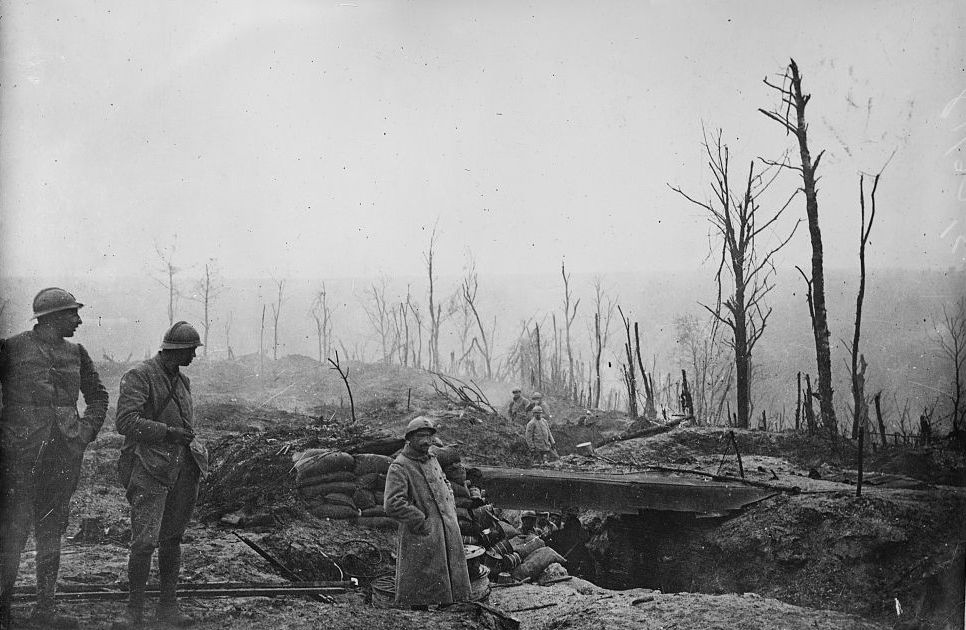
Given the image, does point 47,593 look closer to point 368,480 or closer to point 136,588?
point 136,588

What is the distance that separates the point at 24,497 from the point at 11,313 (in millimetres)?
7627

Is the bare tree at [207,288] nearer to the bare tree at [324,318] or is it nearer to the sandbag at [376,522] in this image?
the bare tree at [324,318]

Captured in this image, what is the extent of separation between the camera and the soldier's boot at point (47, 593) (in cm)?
371

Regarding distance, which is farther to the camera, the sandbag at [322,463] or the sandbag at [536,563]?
the sandbag at [322,463]

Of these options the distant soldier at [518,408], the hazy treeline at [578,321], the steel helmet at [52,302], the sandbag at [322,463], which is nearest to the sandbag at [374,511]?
the sandbag at [322,463]

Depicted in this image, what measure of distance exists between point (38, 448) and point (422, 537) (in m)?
2.49

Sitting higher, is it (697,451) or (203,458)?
(203,458)

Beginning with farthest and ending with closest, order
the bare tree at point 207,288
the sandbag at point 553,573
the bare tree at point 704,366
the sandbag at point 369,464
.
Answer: the bare tree at point 207,288, the bare tree at point 704,366, the sandbag at point 369,464, the sandbag at point 553,573

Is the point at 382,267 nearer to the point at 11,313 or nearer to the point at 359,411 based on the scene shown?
the point at 359,411

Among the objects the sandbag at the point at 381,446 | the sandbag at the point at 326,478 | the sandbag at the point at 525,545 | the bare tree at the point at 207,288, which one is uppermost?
the bare tree at the point at 207,288

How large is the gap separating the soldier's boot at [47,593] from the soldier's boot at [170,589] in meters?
0.45

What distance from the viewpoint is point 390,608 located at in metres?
4.62

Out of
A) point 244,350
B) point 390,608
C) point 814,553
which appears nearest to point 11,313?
point 390,608

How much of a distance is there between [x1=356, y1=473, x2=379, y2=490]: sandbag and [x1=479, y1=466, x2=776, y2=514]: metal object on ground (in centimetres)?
139
